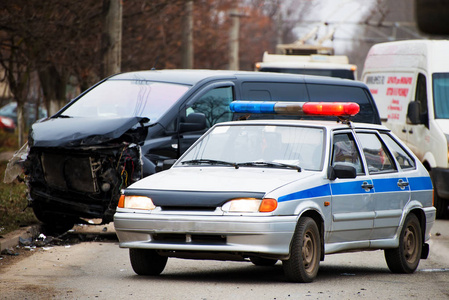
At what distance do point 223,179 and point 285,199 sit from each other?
60 cm

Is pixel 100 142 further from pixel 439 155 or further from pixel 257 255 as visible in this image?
pixel 439 155

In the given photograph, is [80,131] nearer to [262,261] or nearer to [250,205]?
[262,261]

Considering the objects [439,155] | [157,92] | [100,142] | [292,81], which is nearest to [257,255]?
[100,142]

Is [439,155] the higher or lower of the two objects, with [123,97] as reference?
lower

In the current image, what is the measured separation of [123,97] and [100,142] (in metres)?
1.42

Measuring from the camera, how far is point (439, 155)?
1533 centimetres

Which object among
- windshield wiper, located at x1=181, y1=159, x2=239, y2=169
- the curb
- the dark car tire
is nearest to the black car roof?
the dark car tire

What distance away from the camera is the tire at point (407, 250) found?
30.1 feet

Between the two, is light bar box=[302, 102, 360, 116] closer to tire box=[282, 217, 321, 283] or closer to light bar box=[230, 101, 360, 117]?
light bar box=[230, 101, 360, 117]

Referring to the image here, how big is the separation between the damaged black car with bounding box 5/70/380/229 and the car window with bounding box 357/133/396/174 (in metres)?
2.16

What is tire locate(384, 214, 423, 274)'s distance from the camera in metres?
9.19

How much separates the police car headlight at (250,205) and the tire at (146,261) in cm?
101

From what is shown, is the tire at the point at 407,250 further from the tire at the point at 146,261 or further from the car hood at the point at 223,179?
the tire at the point at 146,261

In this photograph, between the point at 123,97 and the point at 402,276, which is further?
the point at 123,97
